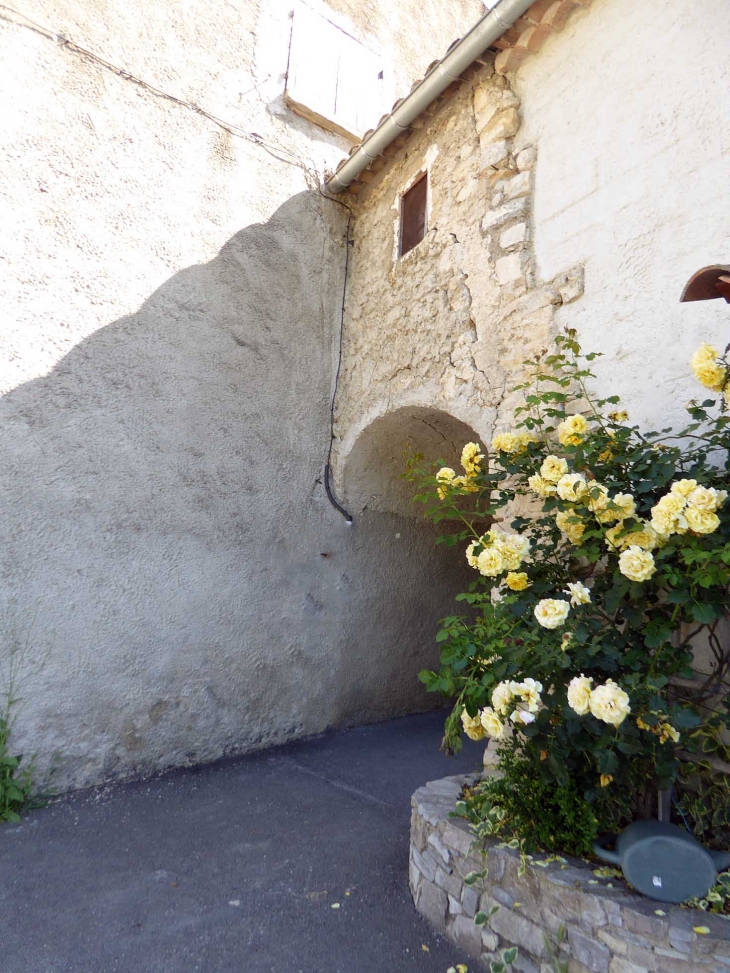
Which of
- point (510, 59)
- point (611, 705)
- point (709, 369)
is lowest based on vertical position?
point (611, 705)

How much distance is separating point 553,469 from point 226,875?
A: 7.34 ft

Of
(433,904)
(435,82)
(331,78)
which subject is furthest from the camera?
(331,78)

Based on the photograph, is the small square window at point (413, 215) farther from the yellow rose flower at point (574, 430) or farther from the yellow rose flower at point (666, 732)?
the yellow rose flower at point (666, 732)

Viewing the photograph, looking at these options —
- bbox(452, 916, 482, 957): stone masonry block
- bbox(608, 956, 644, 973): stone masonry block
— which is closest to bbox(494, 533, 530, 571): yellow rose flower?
bbox(608, 956, 644, 973): stone masonry block

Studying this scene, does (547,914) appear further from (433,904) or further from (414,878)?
(414,878)

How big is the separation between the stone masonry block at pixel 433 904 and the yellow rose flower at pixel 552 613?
119 cm

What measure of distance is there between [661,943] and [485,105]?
3754mm

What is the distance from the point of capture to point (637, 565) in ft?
5.97

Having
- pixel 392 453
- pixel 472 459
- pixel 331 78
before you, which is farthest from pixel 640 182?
pixel 331 78

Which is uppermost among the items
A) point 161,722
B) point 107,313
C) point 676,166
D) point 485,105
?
point 485,105

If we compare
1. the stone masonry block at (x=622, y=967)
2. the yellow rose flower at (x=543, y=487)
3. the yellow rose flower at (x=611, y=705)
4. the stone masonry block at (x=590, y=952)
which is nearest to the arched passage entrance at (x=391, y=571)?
the yellow rose flower at (x=543, y=487)

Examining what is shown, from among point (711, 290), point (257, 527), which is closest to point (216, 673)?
point (257, 527)

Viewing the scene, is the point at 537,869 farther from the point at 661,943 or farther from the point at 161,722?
the point at 161,722

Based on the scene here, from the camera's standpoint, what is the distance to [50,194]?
3.55 metres
